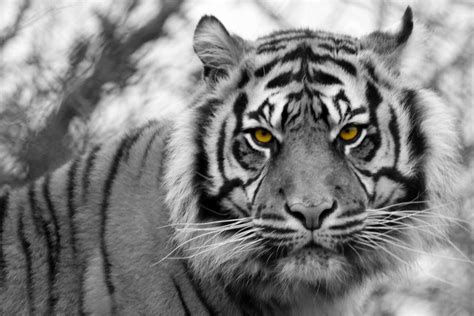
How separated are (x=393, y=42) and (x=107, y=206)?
5.13ft

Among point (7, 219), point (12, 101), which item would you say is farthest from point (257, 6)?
point (7, 219)

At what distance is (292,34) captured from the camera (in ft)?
13.6

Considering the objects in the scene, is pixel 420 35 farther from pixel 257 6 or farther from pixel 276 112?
pixel 257 6

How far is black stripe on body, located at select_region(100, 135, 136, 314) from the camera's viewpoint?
3836 mm

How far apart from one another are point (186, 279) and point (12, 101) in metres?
3.06

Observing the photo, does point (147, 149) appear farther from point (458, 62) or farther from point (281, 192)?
point (458, 62)

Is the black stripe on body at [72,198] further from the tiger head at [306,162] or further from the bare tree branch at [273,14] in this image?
the bare tree branch at [273,14]

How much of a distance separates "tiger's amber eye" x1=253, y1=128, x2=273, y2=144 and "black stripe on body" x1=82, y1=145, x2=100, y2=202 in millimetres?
971

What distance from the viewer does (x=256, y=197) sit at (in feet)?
11.8

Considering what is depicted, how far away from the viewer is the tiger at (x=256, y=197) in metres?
3.56

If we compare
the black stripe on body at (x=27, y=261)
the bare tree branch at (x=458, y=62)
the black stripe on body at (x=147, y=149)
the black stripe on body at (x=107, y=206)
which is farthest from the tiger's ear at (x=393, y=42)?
the bare tree branch at (x=458, y=62)

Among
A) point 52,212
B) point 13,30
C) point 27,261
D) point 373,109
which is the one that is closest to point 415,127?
point 373,109

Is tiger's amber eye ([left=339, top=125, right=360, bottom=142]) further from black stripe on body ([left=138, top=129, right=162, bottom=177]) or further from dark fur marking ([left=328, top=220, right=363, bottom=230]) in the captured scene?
black stripe on body ([left=138, top=129, right=162, bottom=177])

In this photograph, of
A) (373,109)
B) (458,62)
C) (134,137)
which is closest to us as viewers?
(373,109)
